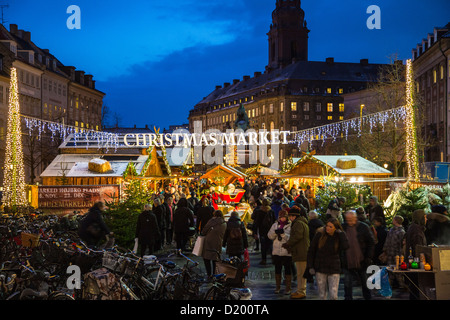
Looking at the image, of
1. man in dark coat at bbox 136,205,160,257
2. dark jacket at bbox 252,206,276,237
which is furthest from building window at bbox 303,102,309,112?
man in dark coat at bbox 136,205,160,257

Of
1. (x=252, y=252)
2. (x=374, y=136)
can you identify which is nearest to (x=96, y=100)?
(x=374, y=136)

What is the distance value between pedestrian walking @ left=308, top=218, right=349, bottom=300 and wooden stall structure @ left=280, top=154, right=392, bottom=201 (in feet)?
56.2

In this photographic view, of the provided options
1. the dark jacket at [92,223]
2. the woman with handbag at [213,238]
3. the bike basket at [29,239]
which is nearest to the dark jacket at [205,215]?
the woman with handbag at [213,238]

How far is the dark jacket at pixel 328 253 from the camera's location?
9617 millimetres

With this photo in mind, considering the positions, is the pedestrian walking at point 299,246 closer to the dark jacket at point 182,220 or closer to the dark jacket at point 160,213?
the dark jacket at point 182,220

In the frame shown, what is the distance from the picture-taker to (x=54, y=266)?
11648 mm

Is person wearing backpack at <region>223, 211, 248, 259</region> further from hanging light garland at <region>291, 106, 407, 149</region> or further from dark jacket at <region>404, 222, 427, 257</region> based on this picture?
hanging light garland at <region>291, 106, 407, 149</region>

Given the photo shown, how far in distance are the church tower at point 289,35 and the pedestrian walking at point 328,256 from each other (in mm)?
113276

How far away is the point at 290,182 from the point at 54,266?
25.7 meters

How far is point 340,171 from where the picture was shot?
2983cm

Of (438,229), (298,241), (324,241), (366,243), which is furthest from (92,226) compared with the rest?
(438,229)

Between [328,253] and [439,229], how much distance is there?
2563 millimetres

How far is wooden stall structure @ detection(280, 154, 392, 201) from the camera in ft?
89.9

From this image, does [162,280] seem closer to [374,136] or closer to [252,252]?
[252,252]
